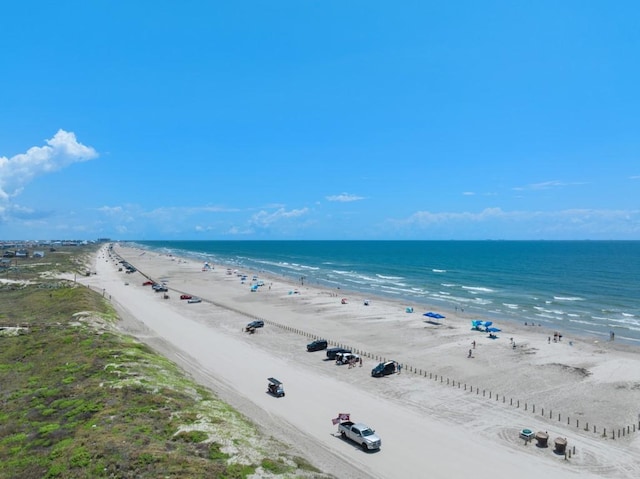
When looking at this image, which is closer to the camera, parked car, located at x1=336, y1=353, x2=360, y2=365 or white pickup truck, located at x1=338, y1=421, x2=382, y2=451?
white pickup truck, located at x1=338, y1=421, x2=382, y2=451

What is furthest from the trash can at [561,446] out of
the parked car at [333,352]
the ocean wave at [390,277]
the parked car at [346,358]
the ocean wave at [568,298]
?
the ocean wave at [390,277]

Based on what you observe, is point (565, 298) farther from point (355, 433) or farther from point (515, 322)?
point (355, 433)

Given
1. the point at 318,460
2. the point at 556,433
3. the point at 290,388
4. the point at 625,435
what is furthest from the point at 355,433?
the point at 625,435

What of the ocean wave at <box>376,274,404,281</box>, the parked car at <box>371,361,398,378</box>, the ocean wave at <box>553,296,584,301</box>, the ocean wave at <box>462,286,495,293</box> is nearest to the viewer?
the parked car at <box>371,361,398,378</box>

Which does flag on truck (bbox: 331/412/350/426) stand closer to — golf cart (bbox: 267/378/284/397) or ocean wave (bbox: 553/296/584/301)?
golf cart (bbox: 267/378/284/397)

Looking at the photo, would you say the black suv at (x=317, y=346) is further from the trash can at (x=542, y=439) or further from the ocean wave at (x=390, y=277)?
the ocean wave at (x=390, y=277)

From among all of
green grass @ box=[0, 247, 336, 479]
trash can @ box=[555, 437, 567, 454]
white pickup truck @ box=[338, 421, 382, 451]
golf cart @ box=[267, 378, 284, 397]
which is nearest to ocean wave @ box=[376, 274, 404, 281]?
green grass @ box=[0, 247, 336, 479]
